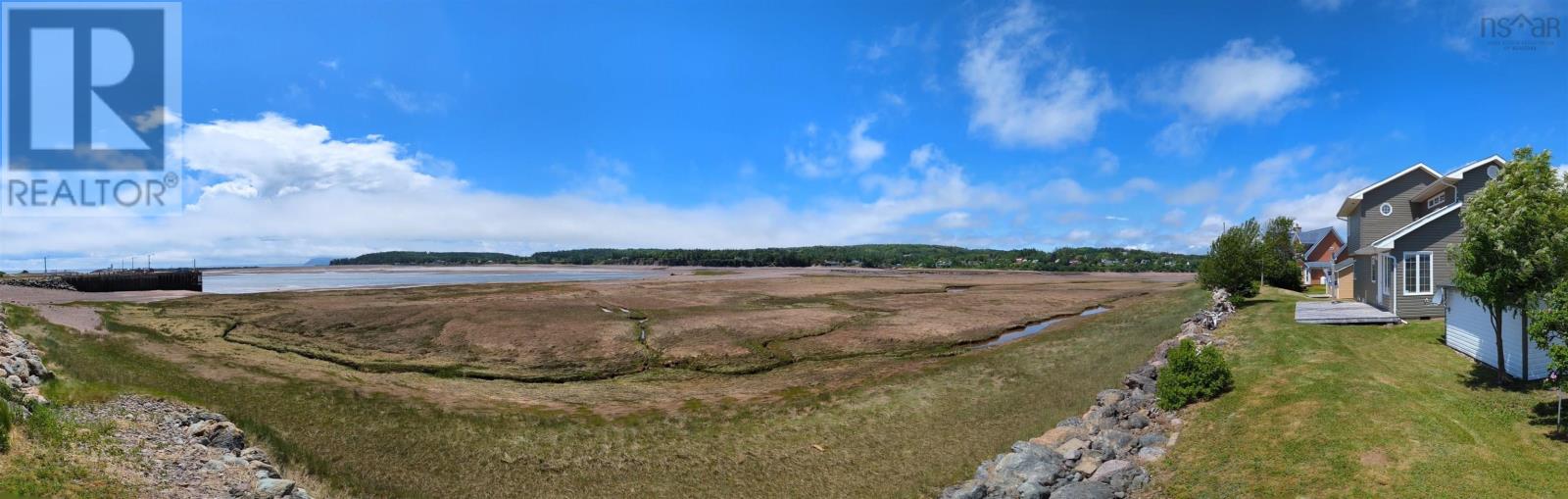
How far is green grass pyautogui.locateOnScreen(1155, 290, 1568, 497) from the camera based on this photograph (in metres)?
10.2

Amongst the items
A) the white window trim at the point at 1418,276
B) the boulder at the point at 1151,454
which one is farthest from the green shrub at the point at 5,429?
the white window trim at the point at 1418,276

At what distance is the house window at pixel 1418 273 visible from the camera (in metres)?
23.5

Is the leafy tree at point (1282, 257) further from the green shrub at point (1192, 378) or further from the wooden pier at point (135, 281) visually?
the wooden pier at point (135, 281)

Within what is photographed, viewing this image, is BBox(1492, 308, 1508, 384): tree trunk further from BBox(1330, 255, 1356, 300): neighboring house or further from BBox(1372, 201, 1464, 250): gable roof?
BBox(1330, 255, 1356, 300): neighboring house

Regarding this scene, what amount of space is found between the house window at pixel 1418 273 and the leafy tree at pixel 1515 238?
427 inches

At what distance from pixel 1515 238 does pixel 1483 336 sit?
201 inches

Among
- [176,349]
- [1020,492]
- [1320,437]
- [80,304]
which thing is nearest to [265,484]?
[1020,492]

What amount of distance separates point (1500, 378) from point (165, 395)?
3739cm

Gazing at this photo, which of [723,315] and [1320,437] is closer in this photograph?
[1320,437]

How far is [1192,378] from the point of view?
53.6 ft

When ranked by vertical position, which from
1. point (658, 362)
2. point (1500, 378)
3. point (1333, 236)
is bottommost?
point (658, 362)

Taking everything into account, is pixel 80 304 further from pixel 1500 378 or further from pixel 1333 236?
pixel 1333 236

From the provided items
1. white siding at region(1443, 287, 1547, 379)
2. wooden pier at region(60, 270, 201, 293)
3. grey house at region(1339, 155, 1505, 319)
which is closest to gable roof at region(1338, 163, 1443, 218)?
grey house at region(1339, 155, 1505, 319)

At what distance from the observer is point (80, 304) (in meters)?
49.8
